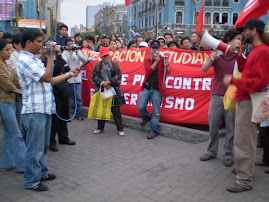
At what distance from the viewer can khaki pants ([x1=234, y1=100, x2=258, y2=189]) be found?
3701 mm

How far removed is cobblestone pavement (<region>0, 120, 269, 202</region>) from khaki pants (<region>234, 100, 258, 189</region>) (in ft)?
0.69

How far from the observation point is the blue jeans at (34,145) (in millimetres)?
3664

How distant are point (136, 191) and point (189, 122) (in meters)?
3.06

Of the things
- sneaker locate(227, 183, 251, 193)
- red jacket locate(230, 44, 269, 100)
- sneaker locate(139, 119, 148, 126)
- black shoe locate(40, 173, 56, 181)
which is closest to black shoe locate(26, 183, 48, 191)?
black shoe locate(40, 173, 56, 181)

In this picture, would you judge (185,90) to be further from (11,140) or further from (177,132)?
(11,140)

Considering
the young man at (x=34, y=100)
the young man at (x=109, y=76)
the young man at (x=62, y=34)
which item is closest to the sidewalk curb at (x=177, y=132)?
the young man at (x=109, y=76)

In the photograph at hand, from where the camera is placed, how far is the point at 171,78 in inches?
263

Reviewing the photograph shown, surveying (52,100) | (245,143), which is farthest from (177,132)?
(52,100)

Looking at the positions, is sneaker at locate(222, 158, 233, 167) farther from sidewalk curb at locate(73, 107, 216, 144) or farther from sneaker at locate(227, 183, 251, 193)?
sidewalk curb at locate(73, 107, 216, 144)

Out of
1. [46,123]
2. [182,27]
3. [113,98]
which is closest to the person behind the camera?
[46,123]

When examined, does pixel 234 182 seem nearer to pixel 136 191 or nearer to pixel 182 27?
pixel 136 191

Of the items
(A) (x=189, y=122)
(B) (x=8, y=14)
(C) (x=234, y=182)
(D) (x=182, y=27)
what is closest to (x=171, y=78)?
(A) (x=189, y=122)

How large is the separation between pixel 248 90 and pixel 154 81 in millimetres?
2782

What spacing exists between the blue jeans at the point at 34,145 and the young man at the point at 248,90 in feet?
8.04
